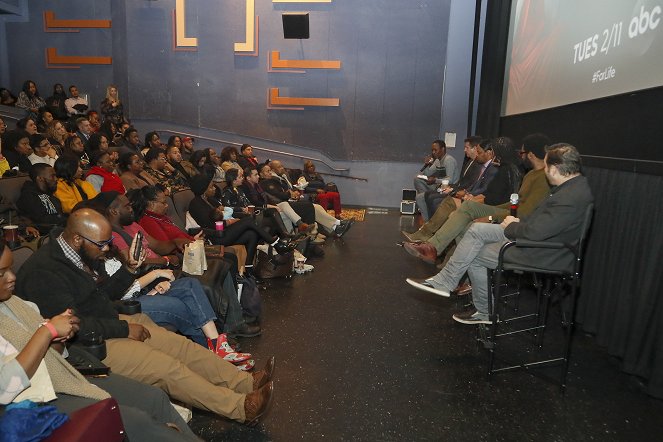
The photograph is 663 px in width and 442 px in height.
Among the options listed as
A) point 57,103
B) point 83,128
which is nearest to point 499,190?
point 83,128

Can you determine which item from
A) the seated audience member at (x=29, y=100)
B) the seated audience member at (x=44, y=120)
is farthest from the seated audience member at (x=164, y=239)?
the seated audience member at (x=29, y=100)

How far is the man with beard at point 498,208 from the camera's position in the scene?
12.4 ft

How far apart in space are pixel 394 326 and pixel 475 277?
0.69 metres

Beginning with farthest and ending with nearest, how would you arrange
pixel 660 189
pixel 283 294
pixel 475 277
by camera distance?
pixel 283 294 < pixel 475 277 < pixel 660 189

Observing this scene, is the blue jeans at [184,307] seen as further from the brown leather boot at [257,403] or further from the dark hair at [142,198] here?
the dark hair at [142,198]

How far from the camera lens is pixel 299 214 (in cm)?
692

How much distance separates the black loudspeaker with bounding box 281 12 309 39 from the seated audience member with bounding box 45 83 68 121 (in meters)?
4.51

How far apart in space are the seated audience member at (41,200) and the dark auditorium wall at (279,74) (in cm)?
676

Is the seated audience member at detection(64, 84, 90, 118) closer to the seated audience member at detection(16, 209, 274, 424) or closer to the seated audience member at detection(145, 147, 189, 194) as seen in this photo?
the seated audience member at detection(145, 147, 189, 194)

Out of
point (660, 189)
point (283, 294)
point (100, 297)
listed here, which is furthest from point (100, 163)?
point (660, 189)

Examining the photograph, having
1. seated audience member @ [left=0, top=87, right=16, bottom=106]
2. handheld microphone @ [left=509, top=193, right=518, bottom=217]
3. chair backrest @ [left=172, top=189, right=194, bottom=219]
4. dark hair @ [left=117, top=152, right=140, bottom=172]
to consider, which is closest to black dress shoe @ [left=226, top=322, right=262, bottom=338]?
chair backrest @ [left=172, top=189, right=194, bottom=219]

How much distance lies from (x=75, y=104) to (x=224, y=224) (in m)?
6.73

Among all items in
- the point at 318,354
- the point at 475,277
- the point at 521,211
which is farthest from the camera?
the point at 521,211

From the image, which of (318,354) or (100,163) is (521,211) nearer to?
(318,354)
